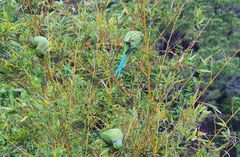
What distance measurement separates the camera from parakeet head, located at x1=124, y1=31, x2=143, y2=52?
0.94m

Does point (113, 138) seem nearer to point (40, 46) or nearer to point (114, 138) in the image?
point (114, 138)

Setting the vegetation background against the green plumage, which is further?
the vegetation background

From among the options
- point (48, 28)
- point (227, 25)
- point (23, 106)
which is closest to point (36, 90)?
point (23, 106)

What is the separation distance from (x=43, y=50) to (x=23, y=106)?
0.16 meters

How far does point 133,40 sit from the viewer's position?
0.95 metres

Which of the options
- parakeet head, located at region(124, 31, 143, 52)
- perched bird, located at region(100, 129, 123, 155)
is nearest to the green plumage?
perched bird, located at region(100, 129, 123, 155)

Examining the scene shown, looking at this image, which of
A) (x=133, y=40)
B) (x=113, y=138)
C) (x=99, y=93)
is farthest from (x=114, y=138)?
(x=99, y=93)

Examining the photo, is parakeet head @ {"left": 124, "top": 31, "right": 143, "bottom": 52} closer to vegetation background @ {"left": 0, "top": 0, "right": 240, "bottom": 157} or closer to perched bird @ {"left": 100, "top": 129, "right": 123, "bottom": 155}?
vegetation background @ {"left": 0, "top": 0, "right": 240, "bottom": 157}

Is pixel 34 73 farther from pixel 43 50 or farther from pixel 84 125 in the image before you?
pixel 43 50

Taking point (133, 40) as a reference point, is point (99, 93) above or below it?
below

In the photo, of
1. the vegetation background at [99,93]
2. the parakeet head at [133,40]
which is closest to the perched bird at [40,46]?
the vegetation background at [99,93]

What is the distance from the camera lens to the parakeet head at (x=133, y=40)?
0.94m

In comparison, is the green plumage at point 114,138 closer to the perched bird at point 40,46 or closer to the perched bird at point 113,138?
the perched bird at point 113,138

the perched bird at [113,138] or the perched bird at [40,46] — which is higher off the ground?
the perched bird at [40,46]
